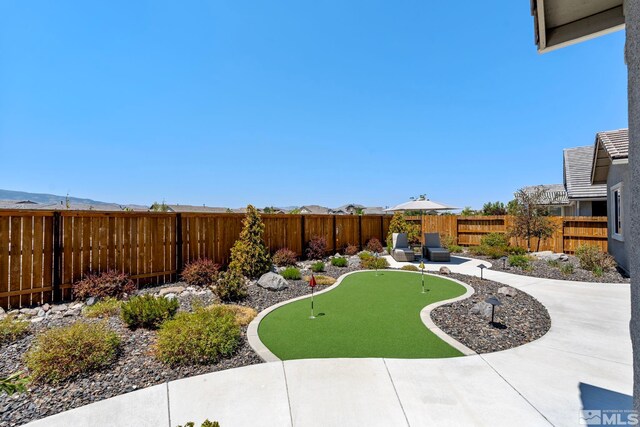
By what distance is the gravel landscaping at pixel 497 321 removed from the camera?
4.32 metres

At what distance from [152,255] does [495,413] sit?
8.08 meters

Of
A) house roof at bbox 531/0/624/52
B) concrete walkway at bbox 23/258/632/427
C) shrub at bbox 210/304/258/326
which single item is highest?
house roof at bbox 531/0/624/52

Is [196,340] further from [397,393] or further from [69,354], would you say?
[397,393]

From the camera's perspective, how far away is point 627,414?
2689mm

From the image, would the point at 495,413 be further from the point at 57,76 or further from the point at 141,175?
the point at 141,175

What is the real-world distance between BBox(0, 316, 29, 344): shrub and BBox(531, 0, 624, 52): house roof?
8.20 metres

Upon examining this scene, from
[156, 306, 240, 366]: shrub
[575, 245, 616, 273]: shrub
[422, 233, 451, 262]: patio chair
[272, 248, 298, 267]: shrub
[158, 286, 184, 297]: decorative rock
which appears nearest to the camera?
[156, 306, 240, 366]: shrub

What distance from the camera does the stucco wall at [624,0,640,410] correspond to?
1.32m

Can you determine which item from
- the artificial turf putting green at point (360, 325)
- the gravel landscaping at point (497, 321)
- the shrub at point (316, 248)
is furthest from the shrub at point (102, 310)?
the shrub at point (316, 248)

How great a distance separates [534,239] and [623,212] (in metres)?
6.28

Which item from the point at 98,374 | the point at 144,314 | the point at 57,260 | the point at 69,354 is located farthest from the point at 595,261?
the point at 57,260

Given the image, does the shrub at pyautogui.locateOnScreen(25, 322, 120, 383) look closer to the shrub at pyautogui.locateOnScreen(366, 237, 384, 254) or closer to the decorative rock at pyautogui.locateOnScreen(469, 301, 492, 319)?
the decorative rock at pyautogui.locateOnScreen(469, 301, 492, 319)

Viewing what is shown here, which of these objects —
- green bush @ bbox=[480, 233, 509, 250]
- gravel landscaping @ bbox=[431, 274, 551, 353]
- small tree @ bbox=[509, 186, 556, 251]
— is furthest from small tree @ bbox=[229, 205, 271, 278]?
small tree @ bbox=[509, 186, 556, 251]

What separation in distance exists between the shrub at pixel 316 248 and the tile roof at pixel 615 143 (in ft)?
31.5
